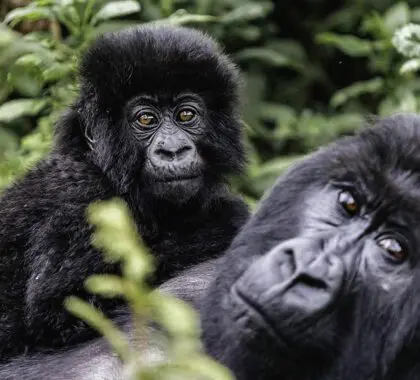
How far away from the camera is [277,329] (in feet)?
6.47

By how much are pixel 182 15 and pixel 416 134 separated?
2.44 meters

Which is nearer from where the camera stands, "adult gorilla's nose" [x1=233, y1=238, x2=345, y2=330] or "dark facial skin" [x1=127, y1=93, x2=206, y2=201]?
"adult gorilla's nose" [x1=233, y1=238, x2=345, y2=330]

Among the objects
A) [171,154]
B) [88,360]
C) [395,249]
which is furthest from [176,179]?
[395,249]

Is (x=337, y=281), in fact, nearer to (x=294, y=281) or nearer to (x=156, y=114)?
(x=294, y=281)

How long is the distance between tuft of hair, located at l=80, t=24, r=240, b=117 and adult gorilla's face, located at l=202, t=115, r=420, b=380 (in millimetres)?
1438

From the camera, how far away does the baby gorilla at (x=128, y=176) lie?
3.12 meters

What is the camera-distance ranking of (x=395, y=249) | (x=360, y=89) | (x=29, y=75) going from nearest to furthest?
(x=395, y=249), (x=29, y=75), (x=360, y=89)

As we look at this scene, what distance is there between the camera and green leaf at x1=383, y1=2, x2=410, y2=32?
5.16 meters

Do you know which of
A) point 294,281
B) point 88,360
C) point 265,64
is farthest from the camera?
point 265,64

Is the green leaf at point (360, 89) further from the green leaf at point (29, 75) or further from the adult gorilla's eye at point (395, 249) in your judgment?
the adult gorilla's eye at point (395, 249)

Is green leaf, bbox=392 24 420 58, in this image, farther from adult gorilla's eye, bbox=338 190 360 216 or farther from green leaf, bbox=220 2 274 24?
adult gorilla's eye, bbox=338 190 360 216

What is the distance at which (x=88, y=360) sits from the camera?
2.86 metres

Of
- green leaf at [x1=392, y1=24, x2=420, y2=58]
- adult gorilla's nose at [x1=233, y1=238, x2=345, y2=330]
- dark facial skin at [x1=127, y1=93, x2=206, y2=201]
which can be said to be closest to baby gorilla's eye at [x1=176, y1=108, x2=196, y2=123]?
dark facial skin at [x1=127, y1=93, x2=206, y2=201]

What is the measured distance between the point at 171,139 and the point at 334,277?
1.64 meters
